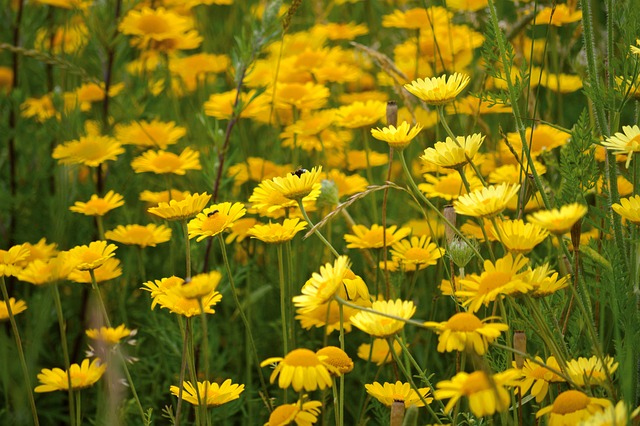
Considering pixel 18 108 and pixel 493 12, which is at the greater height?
pixel 493 12

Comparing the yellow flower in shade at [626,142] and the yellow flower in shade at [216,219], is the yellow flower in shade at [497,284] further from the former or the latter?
the yellow flower in shade at [216,219]

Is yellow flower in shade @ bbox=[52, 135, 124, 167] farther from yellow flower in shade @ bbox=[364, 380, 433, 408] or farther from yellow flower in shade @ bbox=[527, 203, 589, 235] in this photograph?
yellow flower in shade @ bbox=[527, 203, 589, 235]

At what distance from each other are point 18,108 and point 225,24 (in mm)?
1152

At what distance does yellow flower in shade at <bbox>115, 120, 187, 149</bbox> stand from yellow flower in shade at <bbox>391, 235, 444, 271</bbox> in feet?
2.18

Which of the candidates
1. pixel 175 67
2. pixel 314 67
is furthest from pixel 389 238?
pixel 175 67

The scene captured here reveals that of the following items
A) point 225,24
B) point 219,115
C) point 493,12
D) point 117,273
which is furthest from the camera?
point 225,24

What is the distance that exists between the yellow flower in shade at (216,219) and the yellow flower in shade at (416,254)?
35 centimetres

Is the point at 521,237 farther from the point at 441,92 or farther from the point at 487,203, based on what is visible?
the point at 441,92

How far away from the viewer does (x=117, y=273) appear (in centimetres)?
148

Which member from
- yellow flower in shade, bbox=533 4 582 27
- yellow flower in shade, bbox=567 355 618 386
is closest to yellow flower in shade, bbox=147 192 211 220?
yellow flower in shade, bbox=567 355 618 386

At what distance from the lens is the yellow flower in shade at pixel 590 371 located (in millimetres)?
995

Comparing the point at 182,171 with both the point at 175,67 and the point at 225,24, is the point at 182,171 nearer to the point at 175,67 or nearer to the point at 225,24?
the point at 175,67

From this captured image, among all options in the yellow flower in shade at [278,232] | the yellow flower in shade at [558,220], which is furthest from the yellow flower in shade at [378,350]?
the yellow flower in shade at [558,220]

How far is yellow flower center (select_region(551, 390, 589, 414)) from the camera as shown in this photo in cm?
91
